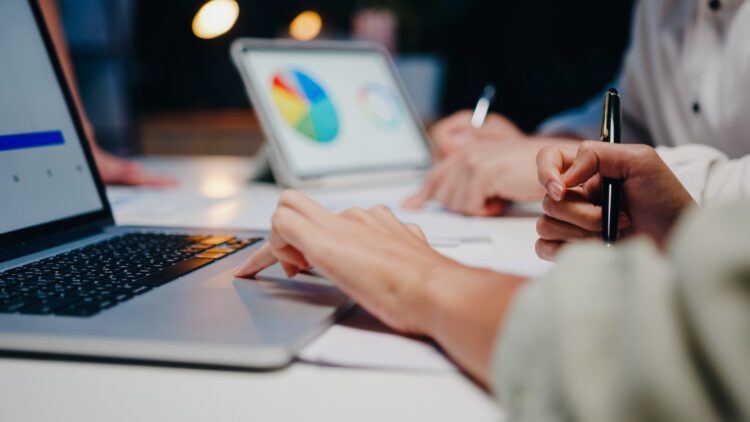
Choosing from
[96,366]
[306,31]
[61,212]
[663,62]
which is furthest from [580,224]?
[306,31]

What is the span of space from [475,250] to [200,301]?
1.26ft

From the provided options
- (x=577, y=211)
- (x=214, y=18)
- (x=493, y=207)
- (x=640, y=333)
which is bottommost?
(x=493, y=207)

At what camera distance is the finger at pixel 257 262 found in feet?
1.86

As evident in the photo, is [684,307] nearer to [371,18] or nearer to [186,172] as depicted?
[186,172]

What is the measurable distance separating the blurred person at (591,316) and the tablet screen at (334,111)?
0.77 metres

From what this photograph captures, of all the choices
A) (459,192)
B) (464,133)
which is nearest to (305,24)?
(464,133)

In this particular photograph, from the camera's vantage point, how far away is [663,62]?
125 cm

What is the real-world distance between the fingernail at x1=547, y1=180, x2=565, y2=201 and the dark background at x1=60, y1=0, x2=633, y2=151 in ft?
6.34

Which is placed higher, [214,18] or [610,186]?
[214,18]

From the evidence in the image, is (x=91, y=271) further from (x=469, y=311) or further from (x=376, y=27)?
(x=376, y=27)

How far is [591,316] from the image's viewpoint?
31 cm

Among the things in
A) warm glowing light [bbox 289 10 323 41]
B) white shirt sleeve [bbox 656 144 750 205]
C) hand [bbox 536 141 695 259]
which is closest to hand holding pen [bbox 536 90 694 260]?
hand [bbox 536 141 695 259]

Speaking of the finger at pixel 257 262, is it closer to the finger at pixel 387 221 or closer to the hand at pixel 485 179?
the finger at pixel 387 221

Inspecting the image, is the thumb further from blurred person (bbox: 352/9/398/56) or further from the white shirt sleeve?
blurred person (bbox: 352/9/398/56)
